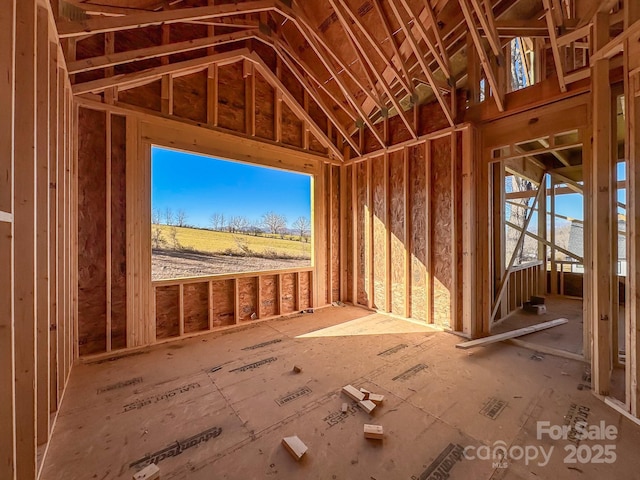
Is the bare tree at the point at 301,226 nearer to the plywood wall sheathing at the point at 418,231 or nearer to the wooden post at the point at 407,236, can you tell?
the wooden post at the point at 407,236

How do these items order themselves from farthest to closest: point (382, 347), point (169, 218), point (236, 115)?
point (169, 218)
point (236, 115)
point (382, 347)

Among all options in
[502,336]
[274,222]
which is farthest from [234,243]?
[502,336]

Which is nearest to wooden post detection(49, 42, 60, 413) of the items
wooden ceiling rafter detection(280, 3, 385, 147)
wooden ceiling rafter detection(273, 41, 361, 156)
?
wooden ceiling rafter detection(280, 3, 385, 147)

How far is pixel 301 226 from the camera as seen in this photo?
6.59 meters

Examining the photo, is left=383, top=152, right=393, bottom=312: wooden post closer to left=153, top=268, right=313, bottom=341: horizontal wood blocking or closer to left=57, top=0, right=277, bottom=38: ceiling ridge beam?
left=153, top=268, right=313, bottom=341: horizontal wood blocking

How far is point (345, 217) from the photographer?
603 cm

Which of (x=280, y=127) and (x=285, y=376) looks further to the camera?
(x=280, y=127)

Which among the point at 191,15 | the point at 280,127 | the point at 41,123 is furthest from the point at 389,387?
the point at 191,15

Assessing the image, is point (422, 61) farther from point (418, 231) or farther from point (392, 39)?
point (418, 231)

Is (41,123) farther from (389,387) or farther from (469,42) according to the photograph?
(469,42)

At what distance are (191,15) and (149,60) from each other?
96 cm

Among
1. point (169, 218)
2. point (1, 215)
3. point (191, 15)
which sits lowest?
point (1, 215)

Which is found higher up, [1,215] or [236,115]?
[236,115]

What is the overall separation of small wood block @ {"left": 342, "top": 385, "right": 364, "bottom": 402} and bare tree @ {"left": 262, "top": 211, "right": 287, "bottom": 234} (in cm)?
458
